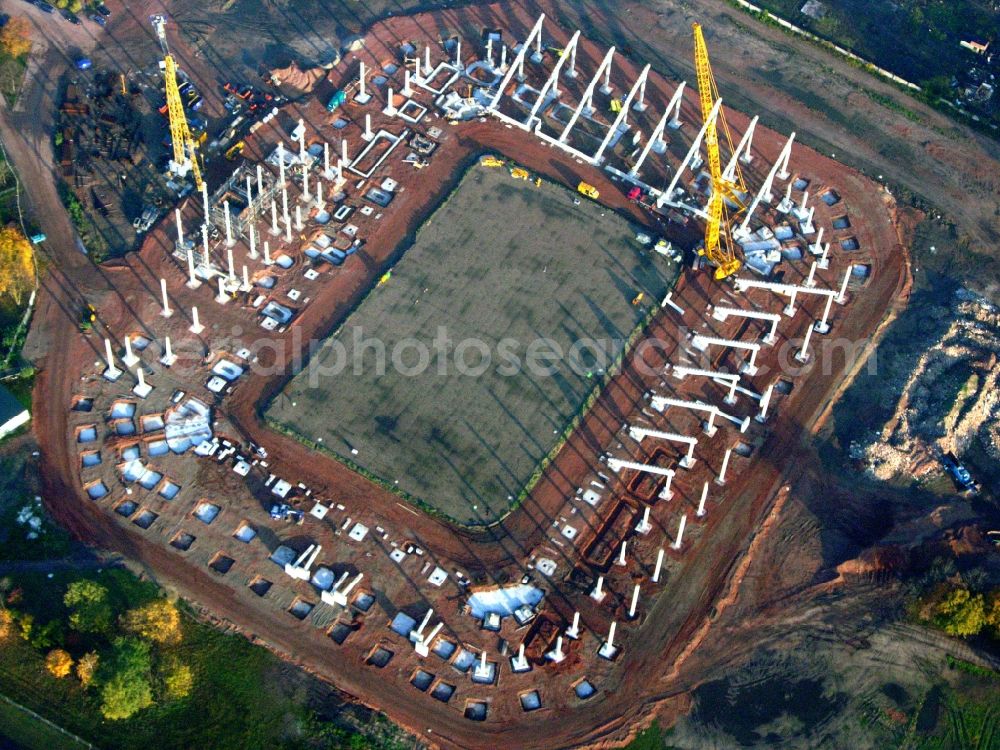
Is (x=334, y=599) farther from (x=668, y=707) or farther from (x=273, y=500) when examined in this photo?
(x=668, y=707)

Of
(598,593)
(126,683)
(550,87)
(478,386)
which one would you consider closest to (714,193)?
(550,87)

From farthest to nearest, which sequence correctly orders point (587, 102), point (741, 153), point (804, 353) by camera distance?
point (587, 102) → point (741, 153) → point (804, 353)

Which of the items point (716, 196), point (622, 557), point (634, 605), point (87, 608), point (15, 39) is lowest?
point (87, 608)

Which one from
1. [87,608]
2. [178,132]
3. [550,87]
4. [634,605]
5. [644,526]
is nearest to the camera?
[87,608]

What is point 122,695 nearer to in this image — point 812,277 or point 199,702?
point 199,702

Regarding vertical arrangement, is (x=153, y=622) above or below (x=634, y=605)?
below

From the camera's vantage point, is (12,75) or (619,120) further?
(12,75)

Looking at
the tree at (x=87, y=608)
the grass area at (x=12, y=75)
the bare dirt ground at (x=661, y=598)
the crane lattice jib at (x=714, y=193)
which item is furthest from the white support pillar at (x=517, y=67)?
the tree at (x=87, y=608)

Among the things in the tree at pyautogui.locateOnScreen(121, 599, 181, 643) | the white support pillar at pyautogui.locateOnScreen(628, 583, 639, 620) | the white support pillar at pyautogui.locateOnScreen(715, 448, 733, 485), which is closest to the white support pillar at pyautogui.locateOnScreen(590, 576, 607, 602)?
the white support pillar at pyautogui.locateOnScreen(628, 583, 639, 620)

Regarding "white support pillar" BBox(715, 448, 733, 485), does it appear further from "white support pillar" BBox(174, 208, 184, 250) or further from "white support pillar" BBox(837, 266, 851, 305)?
"white support pillar" BBox(174, 208, 184, 250)
